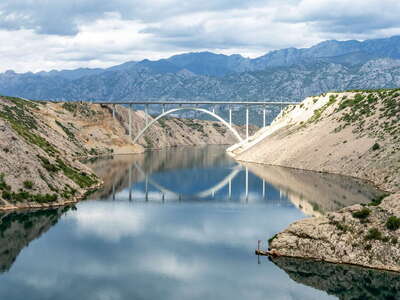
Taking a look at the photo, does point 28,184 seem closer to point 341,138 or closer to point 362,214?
point 362,214

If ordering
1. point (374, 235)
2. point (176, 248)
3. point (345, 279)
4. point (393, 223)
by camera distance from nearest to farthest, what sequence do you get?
point (345, 279)
point (374, 235)
point (393, 223)
point (176, 248)

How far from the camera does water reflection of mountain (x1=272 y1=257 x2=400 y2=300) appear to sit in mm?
39094

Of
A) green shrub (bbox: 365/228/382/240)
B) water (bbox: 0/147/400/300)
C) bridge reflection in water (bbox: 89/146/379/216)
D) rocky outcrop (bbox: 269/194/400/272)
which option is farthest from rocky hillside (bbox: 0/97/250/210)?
green shrub (bbox: 365/228/382/240)

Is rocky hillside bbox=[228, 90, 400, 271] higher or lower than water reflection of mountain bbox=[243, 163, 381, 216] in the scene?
higher

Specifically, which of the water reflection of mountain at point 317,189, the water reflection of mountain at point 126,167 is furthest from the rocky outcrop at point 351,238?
the water reflection of mountain at point 126,167

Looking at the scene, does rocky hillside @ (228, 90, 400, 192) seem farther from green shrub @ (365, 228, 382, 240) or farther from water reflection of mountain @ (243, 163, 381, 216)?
green shrub @ (365, 228, 382, 240)

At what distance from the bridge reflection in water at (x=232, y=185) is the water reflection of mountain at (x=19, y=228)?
14.7 m

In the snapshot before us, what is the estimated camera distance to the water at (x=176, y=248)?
39.4m

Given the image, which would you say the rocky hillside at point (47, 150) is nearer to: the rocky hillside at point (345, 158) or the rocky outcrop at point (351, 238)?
the rocky hillside at point (345, 158)

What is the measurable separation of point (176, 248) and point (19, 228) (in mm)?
15784

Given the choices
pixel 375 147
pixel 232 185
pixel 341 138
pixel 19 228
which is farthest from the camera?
pixel 341 138

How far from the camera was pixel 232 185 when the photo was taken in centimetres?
9150

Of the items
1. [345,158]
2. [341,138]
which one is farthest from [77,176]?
[341,138]

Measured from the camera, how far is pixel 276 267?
43750 mm
